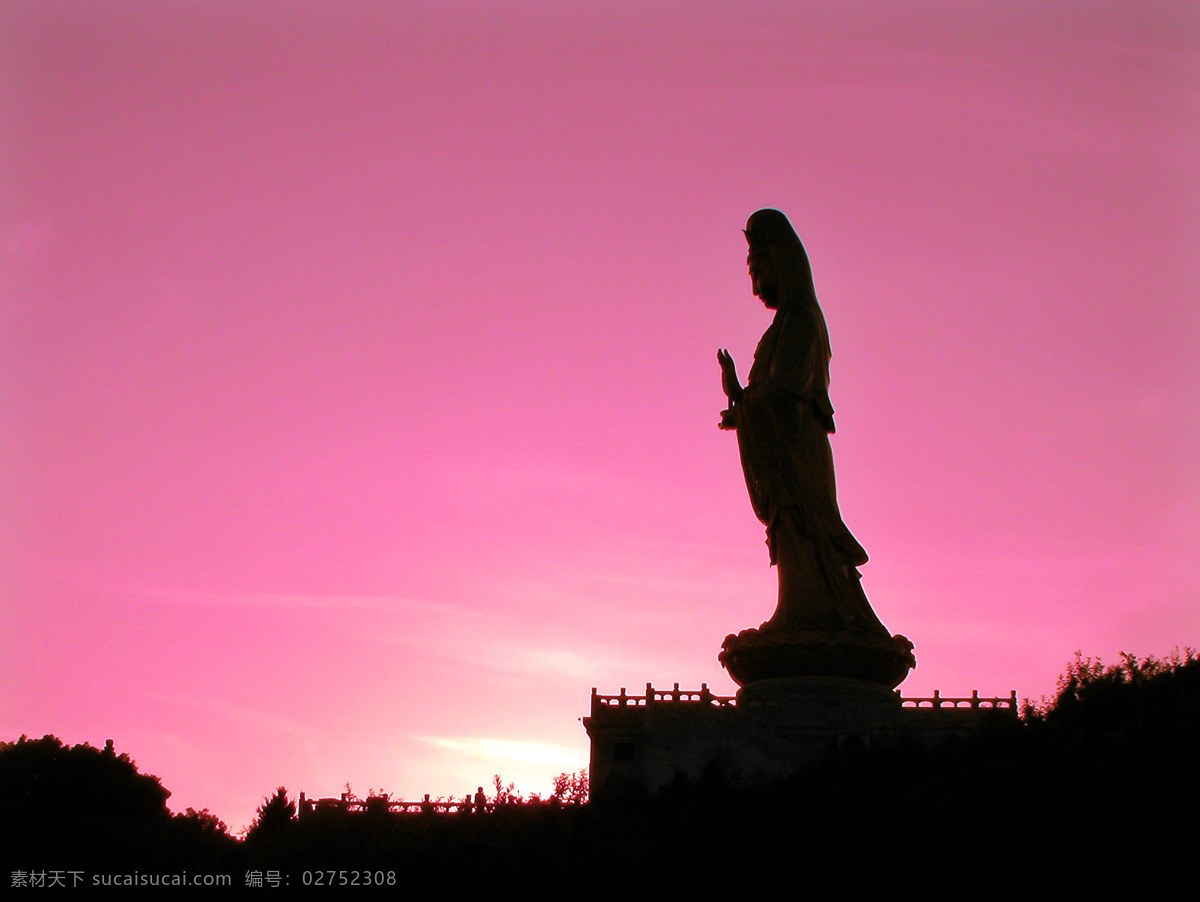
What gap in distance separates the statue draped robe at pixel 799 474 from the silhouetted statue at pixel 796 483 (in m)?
0.02

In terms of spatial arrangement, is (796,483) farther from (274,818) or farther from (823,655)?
(274,818)

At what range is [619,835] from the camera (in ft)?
76.1

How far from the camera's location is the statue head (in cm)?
3453

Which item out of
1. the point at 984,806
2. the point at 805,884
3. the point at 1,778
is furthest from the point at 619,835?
the point at 1,778

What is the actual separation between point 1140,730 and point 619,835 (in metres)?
7.70

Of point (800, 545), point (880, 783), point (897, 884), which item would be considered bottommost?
point (897, 884)

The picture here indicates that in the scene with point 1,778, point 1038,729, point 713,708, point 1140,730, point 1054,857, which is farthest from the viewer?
point 1,778

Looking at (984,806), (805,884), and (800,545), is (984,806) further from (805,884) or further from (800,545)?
(800,545)

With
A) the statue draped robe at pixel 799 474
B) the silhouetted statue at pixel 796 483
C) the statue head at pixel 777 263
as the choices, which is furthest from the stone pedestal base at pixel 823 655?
the statue head at pixel 777 263

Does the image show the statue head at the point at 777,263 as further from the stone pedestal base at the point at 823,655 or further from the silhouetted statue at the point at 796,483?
the stone pedestal base at the point at 823,655

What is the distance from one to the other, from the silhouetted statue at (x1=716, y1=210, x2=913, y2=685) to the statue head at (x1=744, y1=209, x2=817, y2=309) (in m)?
0.02

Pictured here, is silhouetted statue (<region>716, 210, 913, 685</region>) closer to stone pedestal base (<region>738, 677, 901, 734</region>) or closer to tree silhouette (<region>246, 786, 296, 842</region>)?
stone pedestal base (<region>738, 677, 901, 734</region>)

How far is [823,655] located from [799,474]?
13.9 ft

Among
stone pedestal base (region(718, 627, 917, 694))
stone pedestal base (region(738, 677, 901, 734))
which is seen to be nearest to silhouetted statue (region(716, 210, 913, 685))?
stone pedestal base (region(718, 627, 917, 694))
